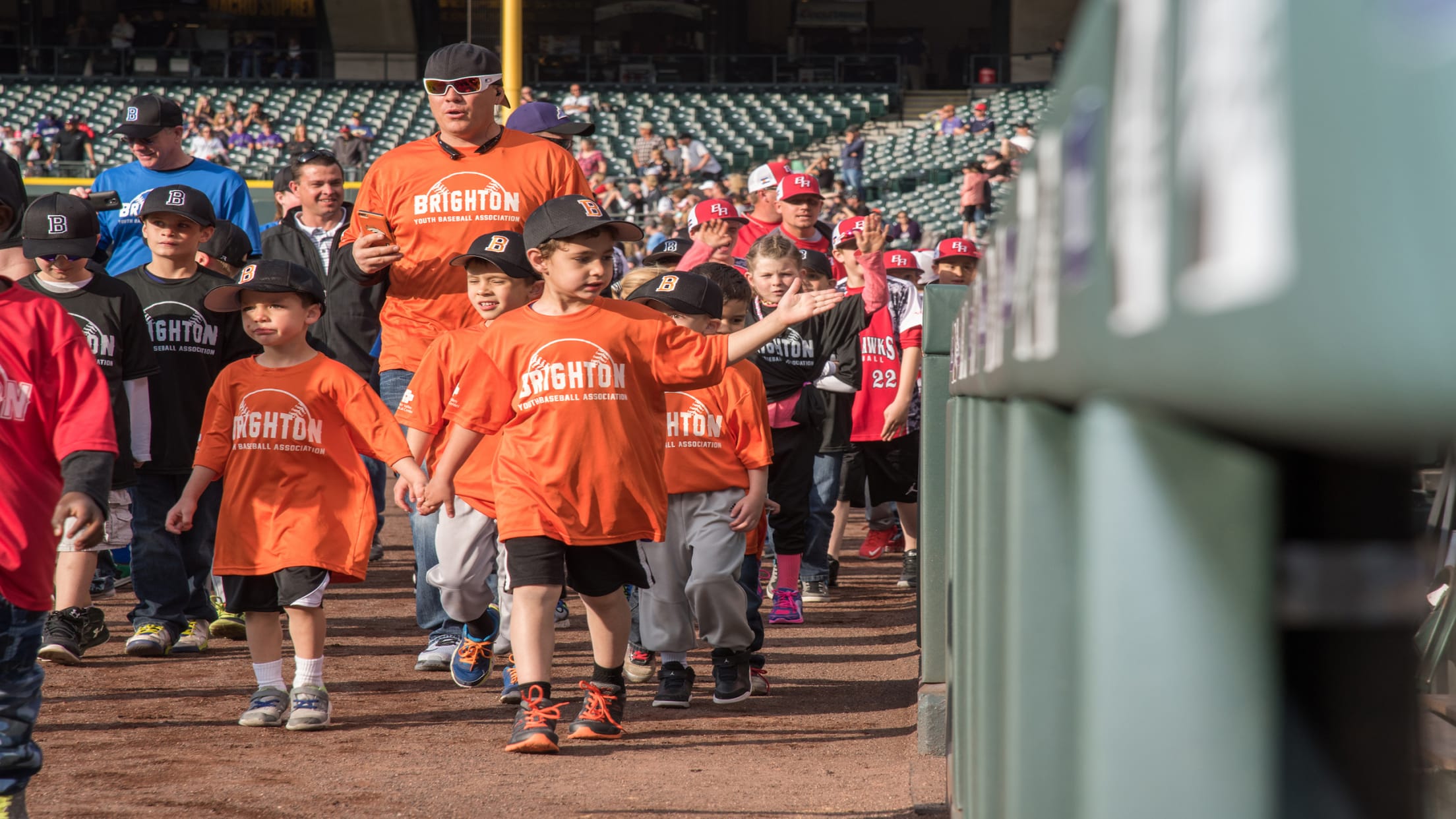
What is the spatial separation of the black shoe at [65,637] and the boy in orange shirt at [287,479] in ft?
2.90

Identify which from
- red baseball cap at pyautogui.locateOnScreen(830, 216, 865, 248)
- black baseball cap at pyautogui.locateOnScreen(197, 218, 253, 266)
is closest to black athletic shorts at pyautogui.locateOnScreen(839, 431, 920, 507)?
red baseball cap at pyautogui.locateOnScreen(830, 216, 865, 248)

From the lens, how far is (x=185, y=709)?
4.32m

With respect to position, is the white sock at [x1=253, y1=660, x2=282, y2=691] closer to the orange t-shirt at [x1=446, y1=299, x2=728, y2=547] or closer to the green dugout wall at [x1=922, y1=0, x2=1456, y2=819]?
the orange t-shirt at [x1=446, y1=299, x2=728, y2=547]

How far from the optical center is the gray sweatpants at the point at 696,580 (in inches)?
177

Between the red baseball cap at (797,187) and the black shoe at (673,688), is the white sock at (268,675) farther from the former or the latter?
the red baseball cap at (797,187)

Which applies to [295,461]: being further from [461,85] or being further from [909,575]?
[909,575]

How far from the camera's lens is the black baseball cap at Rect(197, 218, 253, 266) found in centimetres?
571

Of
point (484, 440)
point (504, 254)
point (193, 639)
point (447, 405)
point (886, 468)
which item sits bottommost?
point (193, 639)

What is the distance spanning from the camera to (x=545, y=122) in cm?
625

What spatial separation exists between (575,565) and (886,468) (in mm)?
3174

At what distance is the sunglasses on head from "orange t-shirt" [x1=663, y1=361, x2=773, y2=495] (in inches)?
47.7

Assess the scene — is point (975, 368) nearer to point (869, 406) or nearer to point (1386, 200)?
point (1386, 200)

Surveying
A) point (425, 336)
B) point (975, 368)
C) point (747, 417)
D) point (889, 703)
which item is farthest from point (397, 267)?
point (975, 368)

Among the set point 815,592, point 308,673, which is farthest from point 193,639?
point 815,592
